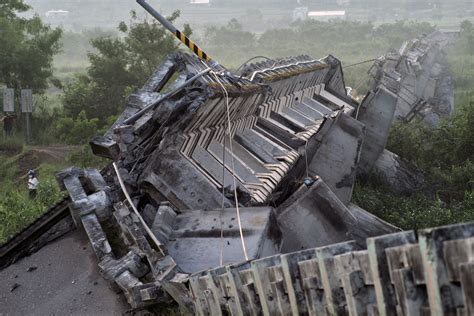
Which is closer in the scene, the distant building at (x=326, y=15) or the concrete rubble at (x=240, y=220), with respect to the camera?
the concrete rubble at (x=240, y=220)

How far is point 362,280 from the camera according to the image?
175 inches

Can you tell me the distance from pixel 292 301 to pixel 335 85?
16157 millimetres

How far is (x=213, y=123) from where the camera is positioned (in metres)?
9.95

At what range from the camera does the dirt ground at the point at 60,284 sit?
23.4 ft

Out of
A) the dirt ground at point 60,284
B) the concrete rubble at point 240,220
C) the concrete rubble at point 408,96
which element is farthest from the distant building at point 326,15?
the dirt ground at point 60,284

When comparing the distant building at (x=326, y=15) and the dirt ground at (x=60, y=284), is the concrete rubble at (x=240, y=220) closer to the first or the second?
the dirt ground at (x=60, y=284)

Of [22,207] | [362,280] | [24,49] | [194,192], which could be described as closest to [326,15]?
[24,49]

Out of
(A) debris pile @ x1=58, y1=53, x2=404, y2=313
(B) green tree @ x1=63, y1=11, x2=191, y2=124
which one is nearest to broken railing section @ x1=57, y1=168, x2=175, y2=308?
(A) debris pile @ x1=58, y1=53, x2=404, y2=313

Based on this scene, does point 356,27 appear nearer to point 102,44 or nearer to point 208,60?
point 102,44

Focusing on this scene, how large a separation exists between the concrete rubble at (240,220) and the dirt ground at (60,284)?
0.75ft

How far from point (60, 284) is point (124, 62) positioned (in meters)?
17.2

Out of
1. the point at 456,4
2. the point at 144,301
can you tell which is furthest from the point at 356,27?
the point at 144,301

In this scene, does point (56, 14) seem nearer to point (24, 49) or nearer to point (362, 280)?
point (24, 49)

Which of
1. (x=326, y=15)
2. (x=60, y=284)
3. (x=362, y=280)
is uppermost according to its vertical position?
(x=362, y=280)
